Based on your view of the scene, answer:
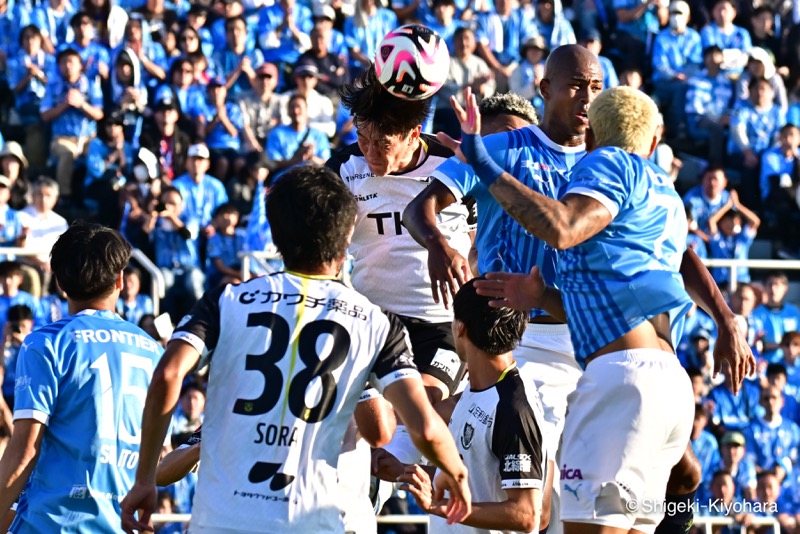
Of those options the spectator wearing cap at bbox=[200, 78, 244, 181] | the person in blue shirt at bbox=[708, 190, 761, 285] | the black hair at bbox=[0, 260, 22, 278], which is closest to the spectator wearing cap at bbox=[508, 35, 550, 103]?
the person in blue shirt at bbox=[708, 190, 761, 285]

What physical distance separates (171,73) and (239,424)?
12.7m

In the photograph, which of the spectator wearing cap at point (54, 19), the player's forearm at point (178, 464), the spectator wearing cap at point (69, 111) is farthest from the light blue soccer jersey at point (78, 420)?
the spectator wearing cap at point (54, 19)

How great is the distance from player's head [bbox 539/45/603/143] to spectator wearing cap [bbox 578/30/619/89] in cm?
1062

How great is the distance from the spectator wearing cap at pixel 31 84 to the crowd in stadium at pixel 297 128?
27mm

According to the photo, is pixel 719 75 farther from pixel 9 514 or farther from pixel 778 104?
pixel 9 514

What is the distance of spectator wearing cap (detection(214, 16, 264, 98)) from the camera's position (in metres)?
17.4

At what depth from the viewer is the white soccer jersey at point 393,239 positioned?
736cm

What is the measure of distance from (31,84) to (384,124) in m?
10.8

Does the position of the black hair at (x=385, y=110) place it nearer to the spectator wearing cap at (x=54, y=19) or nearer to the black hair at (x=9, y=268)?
the black hair at (x=9, y=268)

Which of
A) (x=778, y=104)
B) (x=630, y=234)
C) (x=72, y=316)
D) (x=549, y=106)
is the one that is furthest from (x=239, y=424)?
(x=778, y=104)

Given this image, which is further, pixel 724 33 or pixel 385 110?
pixel 724 33

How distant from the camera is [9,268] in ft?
44.4

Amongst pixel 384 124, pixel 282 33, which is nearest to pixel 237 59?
pixel 282 33

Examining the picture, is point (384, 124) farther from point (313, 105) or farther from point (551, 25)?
point (551, 25)
